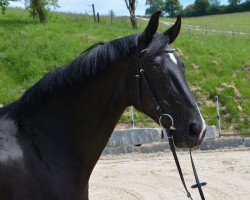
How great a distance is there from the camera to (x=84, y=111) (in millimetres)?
2906

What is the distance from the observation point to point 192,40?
20.3 m

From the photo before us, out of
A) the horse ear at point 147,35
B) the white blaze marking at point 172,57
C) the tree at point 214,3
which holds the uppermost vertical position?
the horse ear at point 147,35

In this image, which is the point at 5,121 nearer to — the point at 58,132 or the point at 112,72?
the point at 58,132

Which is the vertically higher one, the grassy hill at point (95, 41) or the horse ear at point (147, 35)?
the horse ear at point (147, 35)

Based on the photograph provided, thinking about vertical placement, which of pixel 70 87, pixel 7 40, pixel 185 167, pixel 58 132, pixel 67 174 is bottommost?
pixel 185 167

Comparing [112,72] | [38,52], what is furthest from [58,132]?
[38,52]

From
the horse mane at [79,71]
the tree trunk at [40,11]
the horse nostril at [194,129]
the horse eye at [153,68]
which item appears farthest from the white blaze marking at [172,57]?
the tree trunk at [40,11]

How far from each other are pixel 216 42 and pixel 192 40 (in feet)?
5.34

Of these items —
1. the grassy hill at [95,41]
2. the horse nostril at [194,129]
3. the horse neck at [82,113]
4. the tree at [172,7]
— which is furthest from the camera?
the tree at [172,7]

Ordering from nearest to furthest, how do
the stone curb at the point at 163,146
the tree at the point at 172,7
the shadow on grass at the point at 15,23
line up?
the stone curb at the point at 163,146
the shadow on grass at the point at 15,23
the tree at the point at 172,7

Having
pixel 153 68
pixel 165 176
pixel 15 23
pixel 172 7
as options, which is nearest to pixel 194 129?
pixel 153 68

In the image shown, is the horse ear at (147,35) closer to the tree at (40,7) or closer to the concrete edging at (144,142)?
the concrete edging at (144,142)

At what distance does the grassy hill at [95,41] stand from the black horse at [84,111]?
10.4 meters

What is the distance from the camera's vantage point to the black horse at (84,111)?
106 inches
